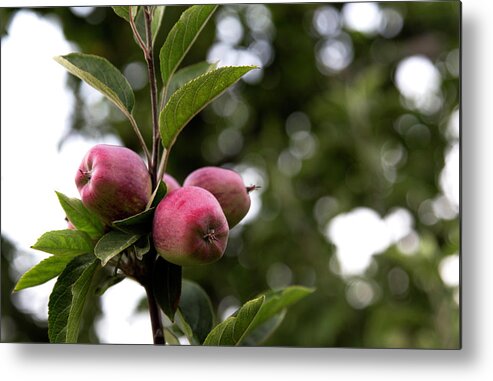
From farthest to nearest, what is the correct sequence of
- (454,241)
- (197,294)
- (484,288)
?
1. (454,241)
2. (484,288)
3. (197,294)

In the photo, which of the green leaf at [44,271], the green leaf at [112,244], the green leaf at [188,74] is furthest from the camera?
the green leaf at [188,74]

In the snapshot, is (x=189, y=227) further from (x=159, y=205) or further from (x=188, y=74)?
(x=188, y=74)

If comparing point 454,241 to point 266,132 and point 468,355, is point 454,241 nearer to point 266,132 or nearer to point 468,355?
point 468,355

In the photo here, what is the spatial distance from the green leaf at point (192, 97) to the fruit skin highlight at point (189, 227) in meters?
0.09

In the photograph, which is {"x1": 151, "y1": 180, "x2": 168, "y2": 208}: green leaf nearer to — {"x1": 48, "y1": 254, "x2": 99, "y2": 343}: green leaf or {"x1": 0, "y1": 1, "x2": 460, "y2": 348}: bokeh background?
{"x1": 48, "y1": 254, "x2": 99, "y2": 343}: green leaf

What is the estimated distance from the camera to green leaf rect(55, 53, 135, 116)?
93 cm

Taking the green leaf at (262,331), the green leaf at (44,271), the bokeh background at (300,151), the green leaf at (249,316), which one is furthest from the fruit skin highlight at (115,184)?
the bokeh background at (300,151)

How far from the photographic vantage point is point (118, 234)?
0.87 m

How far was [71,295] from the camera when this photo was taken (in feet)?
3.07

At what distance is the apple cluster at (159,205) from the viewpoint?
84 cm

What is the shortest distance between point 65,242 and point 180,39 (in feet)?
0.97

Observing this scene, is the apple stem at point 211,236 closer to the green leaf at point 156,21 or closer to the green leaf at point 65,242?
the green leaf at point 65,242

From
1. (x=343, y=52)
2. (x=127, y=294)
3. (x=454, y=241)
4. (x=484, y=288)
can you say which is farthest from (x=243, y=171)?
(x=484, y=288)

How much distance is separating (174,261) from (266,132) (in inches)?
61.3
